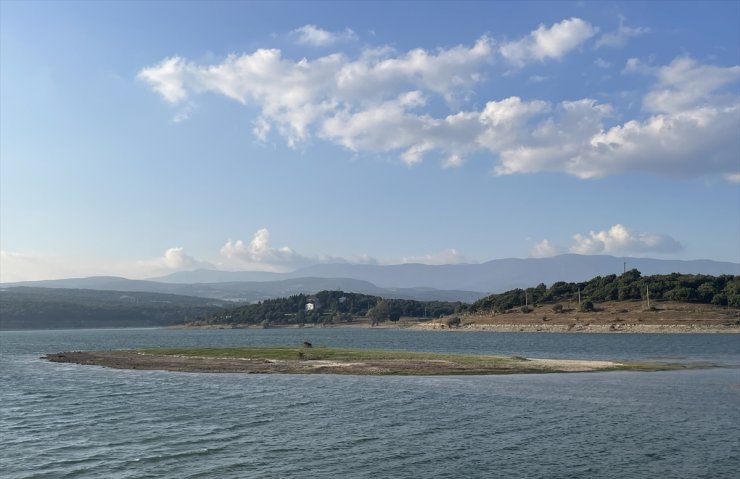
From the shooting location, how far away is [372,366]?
78750 mm

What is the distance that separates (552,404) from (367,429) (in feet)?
56.2

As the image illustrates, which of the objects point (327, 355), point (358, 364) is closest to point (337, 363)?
point (358, 364)

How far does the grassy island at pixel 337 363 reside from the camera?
75438 mm

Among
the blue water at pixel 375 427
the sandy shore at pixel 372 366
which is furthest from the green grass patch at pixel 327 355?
the blue water at pixel 375 427

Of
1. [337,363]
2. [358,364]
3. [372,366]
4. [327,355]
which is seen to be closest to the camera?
[372,366]

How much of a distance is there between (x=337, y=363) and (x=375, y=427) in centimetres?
4169

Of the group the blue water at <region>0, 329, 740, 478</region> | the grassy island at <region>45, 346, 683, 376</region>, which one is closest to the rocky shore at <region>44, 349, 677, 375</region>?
the grassy island at <region>45, 346, 683, 376</region>

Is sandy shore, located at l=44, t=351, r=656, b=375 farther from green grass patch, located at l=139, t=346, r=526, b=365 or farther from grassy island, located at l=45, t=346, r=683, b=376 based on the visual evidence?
green grass patch, located at l=139, t=346, r=526, b=365

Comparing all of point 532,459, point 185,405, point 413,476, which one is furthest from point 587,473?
point 185,405

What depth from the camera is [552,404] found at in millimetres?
49875

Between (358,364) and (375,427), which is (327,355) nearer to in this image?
(358,364)

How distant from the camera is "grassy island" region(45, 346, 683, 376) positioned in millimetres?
75438

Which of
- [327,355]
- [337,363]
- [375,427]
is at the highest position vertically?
[375,427]

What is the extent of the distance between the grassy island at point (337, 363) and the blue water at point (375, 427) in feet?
20.6
